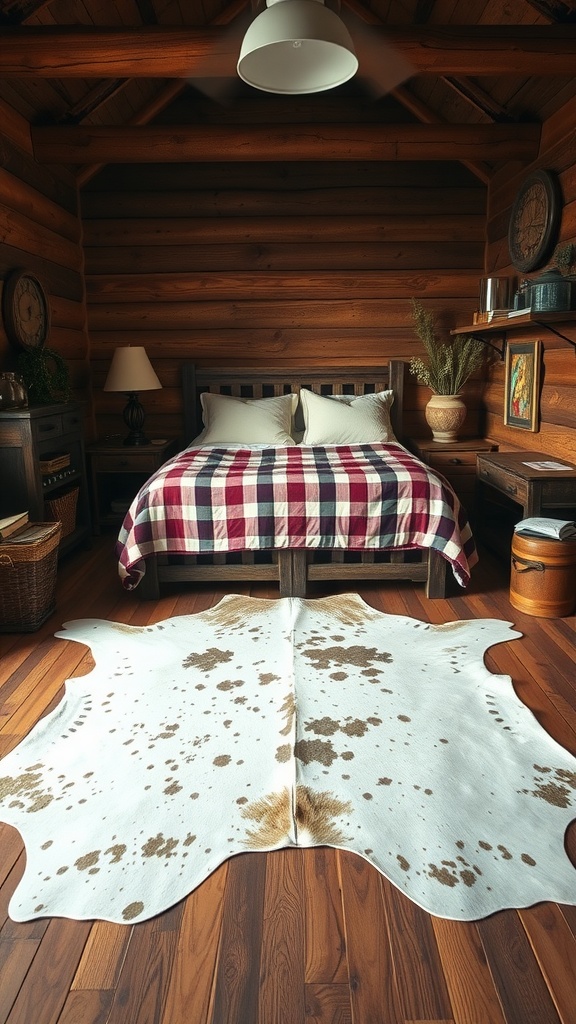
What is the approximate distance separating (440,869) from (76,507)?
10.7 feet

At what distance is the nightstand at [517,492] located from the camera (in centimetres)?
323

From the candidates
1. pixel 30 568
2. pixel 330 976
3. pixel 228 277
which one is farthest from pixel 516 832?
pixel 228 277

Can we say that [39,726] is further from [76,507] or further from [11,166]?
[11,166]

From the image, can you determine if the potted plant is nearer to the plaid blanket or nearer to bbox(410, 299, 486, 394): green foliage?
bbox(410, 299, 486, 394): green foliage

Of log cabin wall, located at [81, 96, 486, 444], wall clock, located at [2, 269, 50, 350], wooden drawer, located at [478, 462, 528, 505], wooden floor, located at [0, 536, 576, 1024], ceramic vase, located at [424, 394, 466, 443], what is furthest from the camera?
log cabin wall, located at [81, 96, 486, 444]

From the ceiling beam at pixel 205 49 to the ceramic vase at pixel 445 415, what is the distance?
1.98 m

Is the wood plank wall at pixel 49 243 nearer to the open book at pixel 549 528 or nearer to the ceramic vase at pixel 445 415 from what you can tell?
the ceramic vase at pixel 445 415

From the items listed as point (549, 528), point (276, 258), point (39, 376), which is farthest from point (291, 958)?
point (276, 258)

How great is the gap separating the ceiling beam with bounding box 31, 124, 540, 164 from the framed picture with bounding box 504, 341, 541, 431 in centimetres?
112

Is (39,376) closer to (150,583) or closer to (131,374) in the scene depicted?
(131,374)

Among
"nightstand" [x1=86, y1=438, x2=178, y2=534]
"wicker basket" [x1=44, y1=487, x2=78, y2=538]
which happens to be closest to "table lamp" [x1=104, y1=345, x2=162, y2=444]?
"nightstand" [x1=86, y1=438, x2=178, y2=534]

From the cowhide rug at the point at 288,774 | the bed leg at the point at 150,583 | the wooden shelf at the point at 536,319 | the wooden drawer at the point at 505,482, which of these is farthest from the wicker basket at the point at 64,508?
the wooden shelf at the point at 536,319

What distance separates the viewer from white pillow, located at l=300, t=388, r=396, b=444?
4.45 meters

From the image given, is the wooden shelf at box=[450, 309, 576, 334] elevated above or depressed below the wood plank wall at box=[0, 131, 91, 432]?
below
